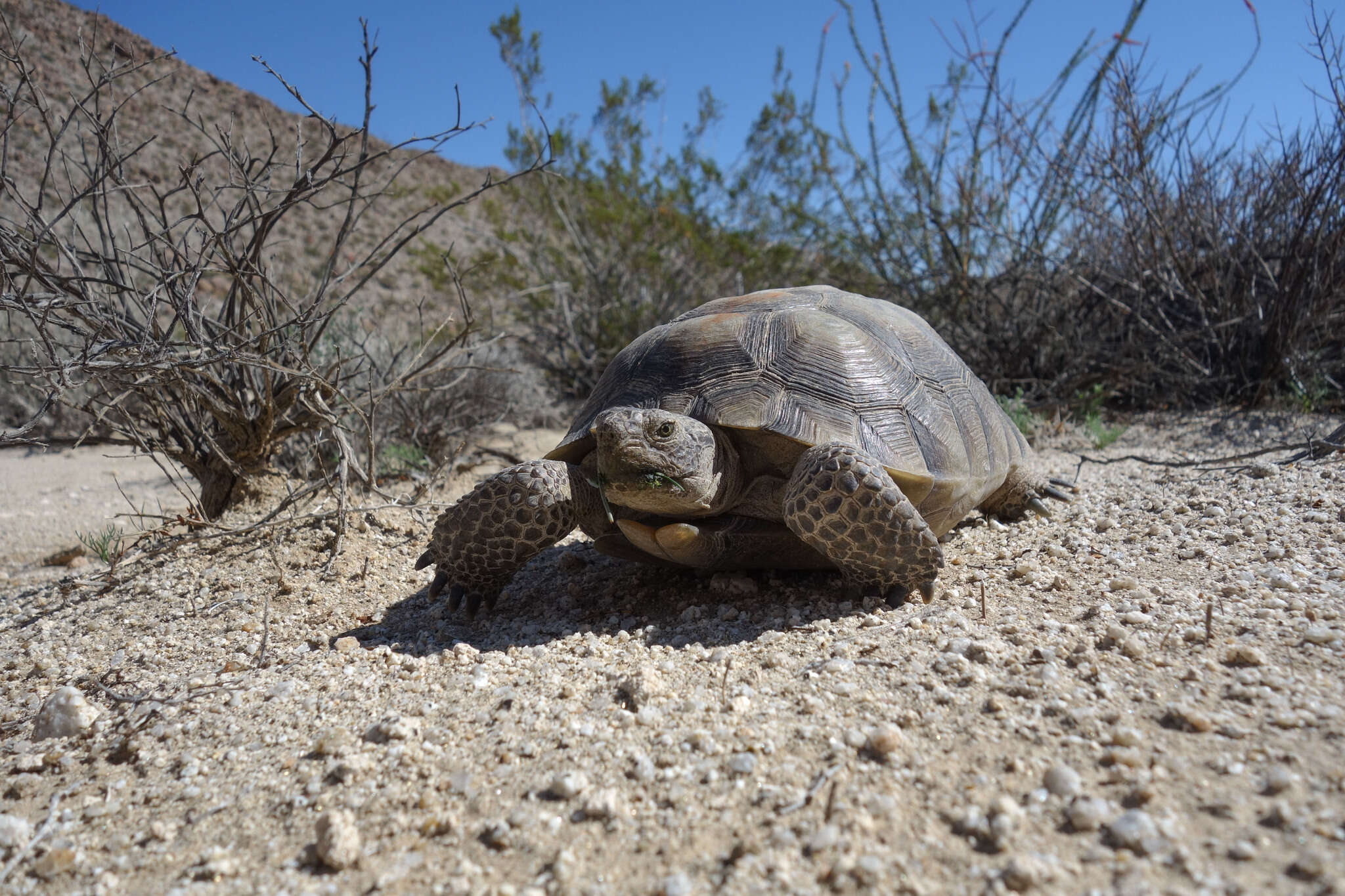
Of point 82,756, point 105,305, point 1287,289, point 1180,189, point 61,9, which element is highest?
point 61,9

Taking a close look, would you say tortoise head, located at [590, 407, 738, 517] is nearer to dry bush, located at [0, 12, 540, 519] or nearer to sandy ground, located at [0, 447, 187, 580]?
dry bush, located at [0, 12, 540, 519]

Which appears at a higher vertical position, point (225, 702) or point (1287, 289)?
point (1287, 289)

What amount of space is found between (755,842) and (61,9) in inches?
1090

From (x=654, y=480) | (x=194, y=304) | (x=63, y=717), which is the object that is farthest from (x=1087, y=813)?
(x=194, y=304)

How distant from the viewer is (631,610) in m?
2.67

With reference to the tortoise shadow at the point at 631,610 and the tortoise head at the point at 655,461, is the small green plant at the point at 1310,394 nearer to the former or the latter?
the tortoise shadow at the point at 631,610

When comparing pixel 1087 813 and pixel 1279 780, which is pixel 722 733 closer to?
pixel 1087 813

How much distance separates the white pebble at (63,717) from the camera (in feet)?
6.24

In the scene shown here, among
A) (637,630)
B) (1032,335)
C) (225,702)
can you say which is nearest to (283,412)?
(225,702)

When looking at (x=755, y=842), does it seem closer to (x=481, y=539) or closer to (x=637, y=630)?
(x=637, y=630)

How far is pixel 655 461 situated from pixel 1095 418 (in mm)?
4596

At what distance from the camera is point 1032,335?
6477 mm

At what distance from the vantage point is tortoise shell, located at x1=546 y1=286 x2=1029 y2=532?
253 cm

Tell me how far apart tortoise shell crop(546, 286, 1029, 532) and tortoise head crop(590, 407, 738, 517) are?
187 millimetres
